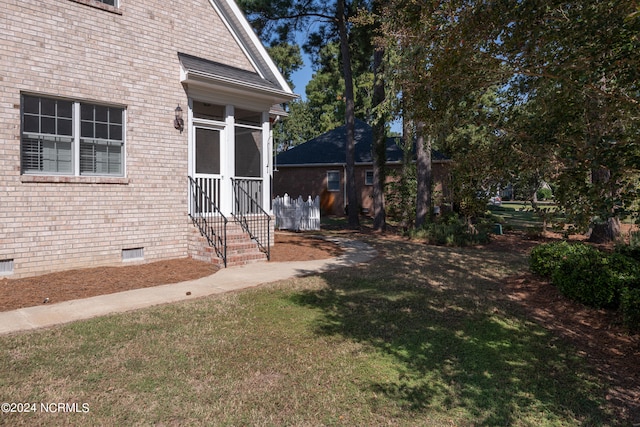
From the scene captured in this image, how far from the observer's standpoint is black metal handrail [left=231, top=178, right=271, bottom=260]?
10.8m

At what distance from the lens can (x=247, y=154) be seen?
12.8 metres

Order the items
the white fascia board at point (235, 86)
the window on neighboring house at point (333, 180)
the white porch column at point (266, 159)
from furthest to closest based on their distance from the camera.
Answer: the window on neighboring house at point (333, 180), the white porch column at point (266, 159), the white fascia board at point (235, 86)

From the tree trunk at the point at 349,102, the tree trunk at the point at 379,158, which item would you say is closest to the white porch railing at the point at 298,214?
the tree trunk at the point at 349,102

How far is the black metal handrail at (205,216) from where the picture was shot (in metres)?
9.83

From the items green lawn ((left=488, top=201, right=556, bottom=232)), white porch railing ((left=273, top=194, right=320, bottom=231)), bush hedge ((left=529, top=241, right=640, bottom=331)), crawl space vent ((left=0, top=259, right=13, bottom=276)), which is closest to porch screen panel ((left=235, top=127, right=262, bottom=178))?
white porch railing ((left=273, top=194, right=320, bottom=231))

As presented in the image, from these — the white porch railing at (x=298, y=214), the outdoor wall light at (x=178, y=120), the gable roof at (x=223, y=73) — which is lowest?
the white porch railing at (x=298, y=214)

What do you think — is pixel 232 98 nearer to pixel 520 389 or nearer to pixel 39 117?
pixel 39 117

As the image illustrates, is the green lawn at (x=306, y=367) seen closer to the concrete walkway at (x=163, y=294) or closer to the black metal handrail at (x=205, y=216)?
the concrete walkway at (x=163, y=294)

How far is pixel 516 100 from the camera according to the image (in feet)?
18.6

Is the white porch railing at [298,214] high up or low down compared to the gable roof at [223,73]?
down

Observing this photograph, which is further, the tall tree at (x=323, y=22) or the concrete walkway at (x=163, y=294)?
the tall tree at (x=323, y=22)

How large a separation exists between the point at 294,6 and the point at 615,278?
59.3 ft

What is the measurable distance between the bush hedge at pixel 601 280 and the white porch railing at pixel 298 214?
1176cm

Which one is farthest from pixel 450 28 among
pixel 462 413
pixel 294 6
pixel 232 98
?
pixel 294 6
